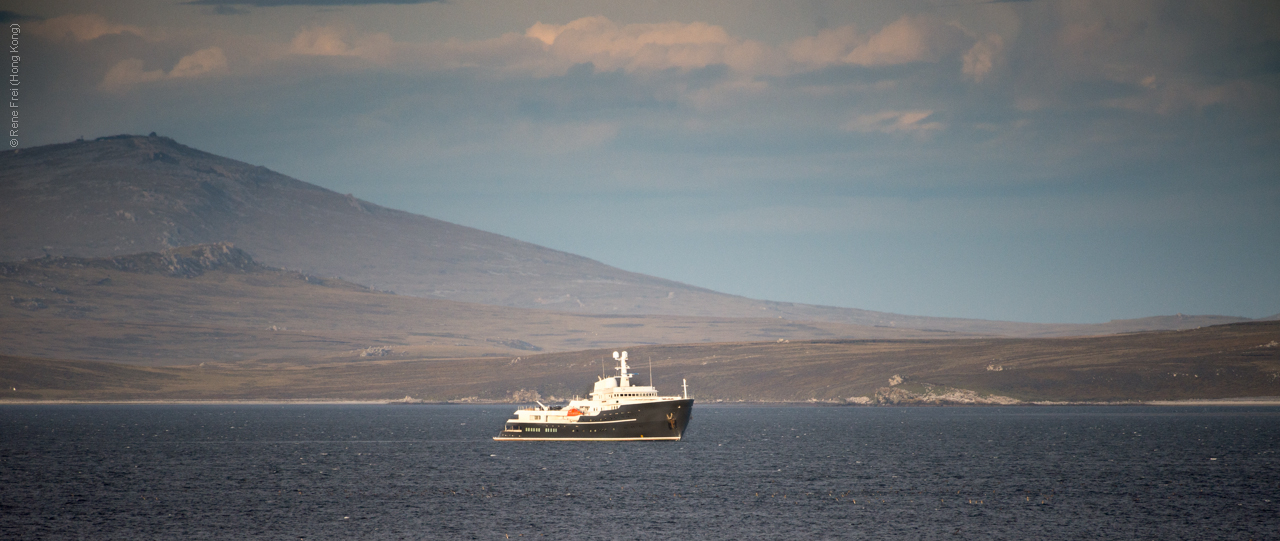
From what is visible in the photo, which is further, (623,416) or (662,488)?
(623,416)

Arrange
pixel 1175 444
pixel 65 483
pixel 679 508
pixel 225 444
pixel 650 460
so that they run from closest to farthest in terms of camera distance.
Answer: pixel 679 508, pixel 65 483, pixel 650 460, pixel 1175 444, pixel 225 444

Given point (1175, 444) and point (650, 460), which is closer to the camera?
point (650, 460)

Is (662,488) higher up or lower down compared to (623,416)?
lower down

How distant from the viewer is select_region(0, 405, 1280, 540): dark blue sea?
242 ft

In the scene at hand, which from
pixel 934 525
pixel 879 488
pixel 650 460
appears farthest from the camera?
pixel 650 460

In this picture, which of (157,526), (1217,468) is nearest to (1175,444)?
(1217,468)

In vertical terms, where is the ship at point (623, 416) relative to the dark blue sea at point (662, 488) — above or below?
above

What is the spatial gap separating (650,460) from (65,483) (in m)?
53.2

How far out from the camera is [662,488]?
93.9m

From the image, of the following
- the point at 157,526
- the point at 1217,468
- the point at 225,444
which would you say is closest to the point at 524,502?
the point at 157,526

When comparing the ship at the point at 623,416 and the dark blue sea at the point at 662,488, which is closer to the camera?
the dark blue sea at the point at 662,488

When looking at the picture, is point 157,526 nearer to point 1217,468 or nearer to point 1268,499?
point 1268,499

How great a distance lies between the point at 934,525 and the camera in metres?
74.2

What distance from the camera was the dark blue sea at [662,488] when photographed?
7369 centimetres
